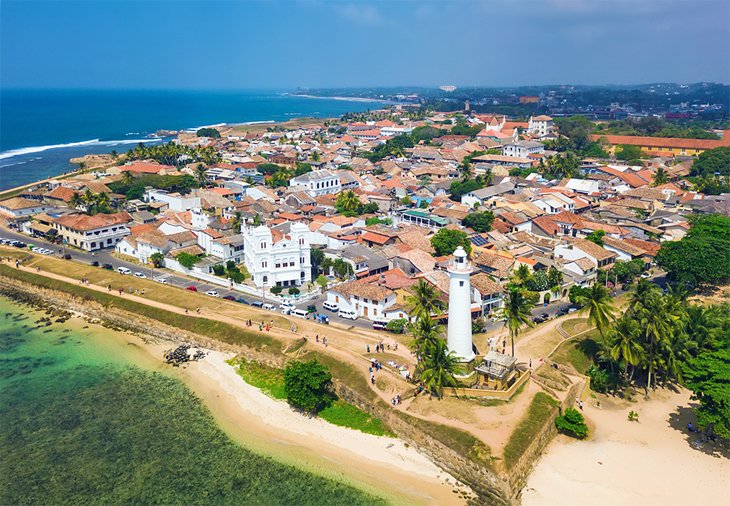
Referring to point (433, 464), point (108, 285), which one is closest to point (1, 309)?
point (108, 285)

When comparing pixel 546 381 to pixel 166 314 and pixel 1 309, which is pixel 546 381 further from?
pixel 1 309

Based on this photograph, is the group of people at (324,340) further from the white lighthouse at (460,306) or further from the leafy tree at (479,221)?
the leafy tree at (479,221)

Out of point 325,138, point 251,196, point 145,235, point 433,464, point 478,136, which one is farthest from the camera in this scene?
point 325,138

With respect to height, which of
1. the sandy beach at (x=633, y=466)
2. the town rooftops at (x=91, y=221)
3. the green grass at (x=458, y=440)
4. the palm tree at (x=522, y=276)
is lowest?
the sandy beach at (x=633, y=466)

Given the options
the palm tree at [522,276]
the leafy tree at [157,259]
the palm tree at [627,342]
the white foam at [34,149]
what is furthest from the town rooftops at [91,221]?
the white foam at [34,149]

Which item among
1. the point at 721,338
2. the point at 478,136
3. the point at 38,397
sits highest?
the point at 478,136

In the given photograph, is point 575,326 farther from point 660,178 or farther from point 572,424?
point 660,178

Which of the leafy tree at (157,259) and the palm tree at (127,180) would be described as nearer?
the leafy tree at (157,259)
